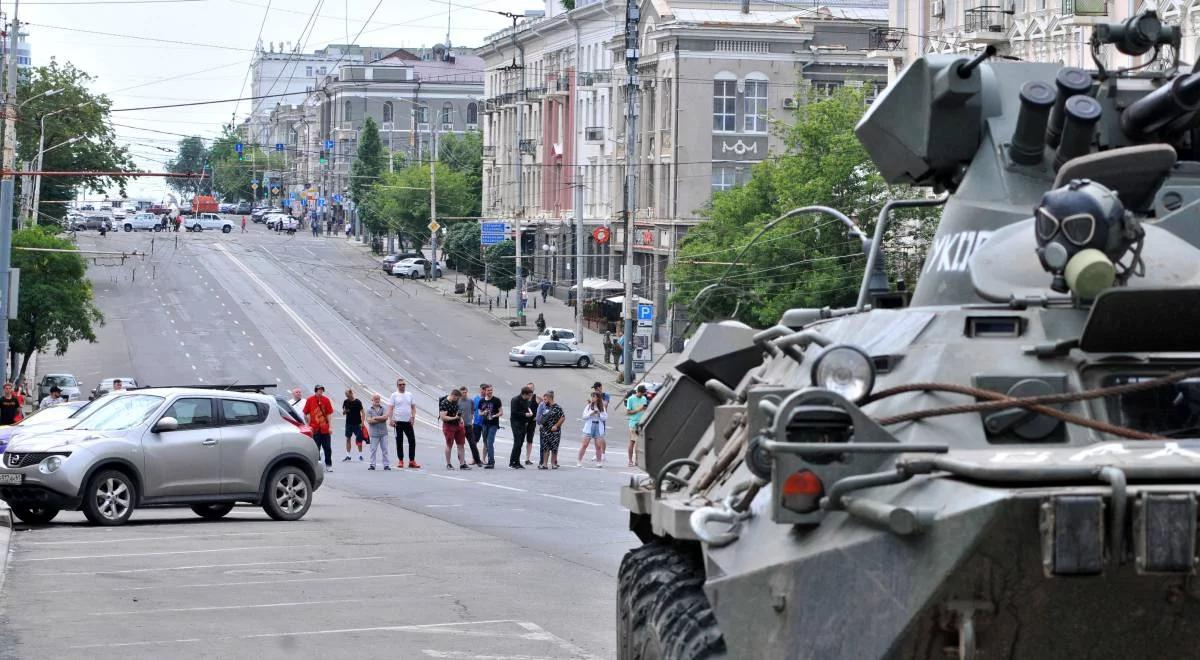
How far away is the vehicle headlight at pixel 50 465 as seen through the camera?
19594 millimetres

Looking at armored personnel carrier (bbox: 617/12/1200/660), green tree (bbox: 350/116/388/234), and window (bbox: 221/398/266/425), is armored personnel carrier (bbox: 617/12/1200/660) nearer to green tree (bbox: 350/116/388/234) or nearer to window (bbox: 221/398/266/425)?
window (bbox: 221/398/266/425)

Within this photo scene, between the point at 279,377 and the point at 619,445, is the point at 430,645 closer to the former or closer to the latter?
the point at 619,445

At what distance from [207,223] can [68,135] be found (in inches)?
2034

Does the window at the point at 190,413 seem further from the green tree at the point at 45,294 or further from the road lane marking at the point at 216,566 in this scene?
the green tree at the point at 45,294

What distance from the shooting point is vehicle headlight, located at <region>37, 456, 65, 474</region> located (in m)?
19.6

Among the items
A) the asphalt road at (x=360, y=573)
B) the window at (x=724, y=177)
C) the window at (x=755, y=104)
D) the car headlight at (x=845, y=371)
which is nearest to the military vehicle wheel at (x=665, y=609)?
the car headlight at (x=845, y=371)

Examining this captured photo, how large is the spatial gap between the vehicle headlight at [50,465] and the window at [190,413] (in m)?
1.26

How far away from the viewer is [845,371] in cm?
632

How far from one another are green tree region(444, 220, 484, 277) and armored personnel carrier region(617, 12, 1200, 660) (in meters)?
79.1

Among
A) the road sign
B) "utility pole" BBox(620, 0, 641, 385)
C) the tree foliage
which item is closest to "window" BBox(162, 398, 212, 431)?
the tree foliage

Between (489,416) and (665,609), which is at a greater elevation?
(665,609)

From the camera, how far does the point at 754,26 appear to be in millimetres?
68625

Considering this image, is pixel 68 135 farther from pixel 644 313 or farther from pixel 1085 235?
pixel 1085 235

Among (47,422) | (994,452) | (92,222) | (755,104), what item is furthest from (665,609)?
(92,222)
